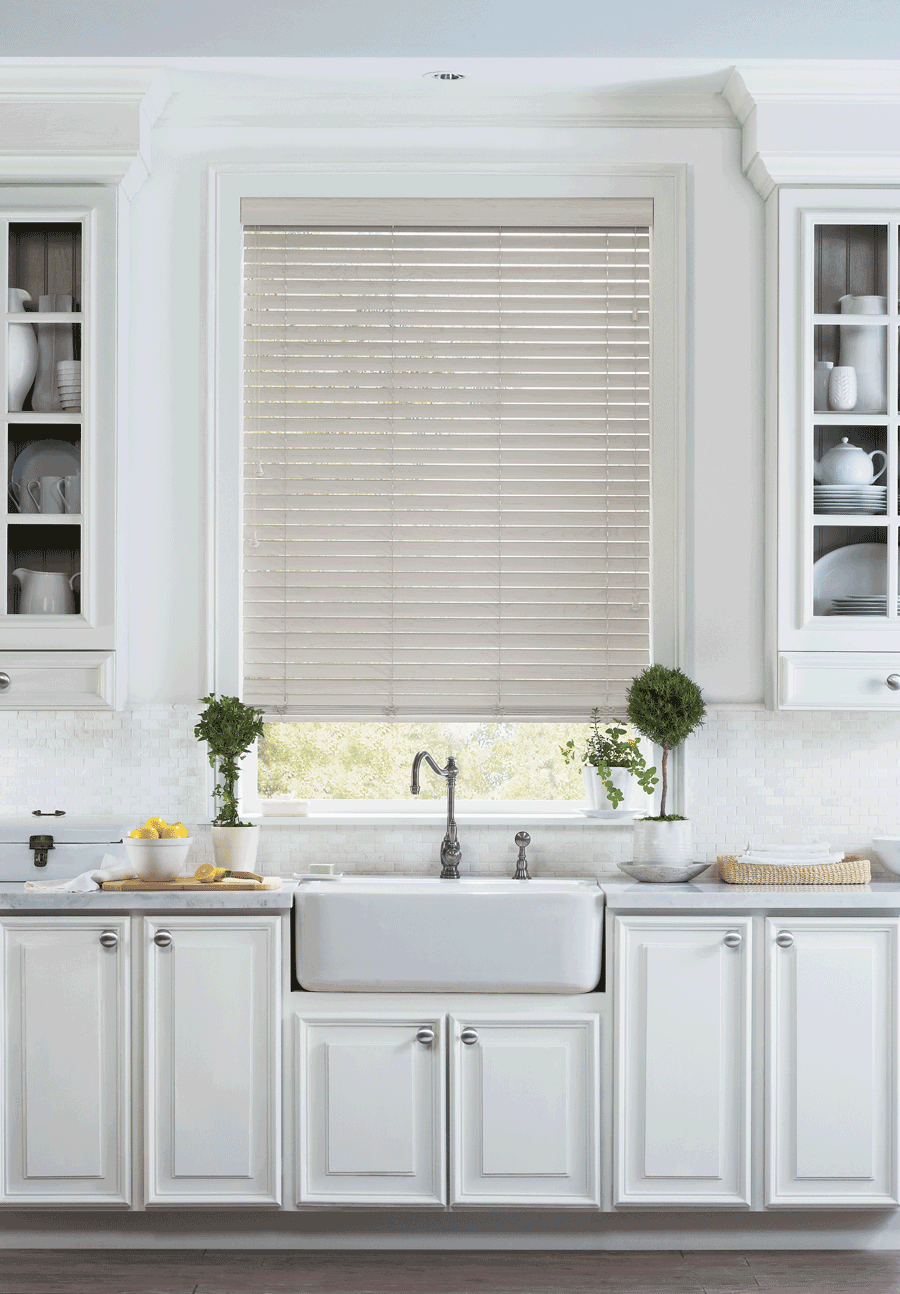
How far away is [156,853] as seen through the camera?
2.91 meters

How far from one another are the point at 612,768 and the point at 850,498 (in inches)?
37.3

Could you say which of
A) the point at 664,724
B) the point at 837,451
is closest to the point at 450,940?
the point at 664,724

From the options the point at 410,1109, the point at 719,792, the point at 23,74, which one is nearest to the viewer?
the point at 410,1109

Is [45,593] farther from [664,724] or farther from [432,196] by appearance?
[664,724]

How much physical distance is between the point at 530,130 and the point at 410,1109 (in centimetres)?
262

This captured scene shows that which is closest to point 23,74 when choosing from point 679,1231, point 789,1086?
point 789,1086

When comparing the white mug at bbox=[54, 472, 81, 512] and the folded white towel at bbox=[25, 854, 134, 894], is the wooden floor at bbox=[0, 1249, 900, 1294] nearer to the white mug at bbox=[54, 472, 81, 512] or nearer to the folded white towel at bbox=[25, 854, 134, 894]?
the folded white towel at bbox=[25, 854, 134, 894]

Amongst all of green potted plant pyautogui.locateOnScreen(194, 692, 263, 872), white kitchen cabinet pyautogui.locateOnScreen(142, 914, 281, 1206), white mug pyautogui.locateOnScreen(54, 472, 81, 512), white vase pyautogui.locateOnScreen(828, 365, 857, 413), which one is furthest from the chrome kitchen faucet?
white vase pyautogui.locateOnScreen(828, 365, 857, 413)

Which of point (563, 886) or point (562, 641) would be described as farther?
point (562, 641)

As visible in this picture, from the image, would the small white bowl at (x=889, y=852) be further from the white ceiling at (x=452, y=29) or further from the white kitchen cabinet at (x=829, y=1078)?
the white ceiling at (x=452, y=29)

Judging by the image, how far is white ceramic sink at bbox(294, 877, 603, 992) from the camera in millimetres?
2770

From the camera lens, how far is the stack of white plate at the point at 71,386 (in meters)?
3.04

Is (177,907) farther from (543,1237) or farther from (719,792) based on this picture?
(719,792)

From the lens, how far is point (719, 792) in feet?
10.6
